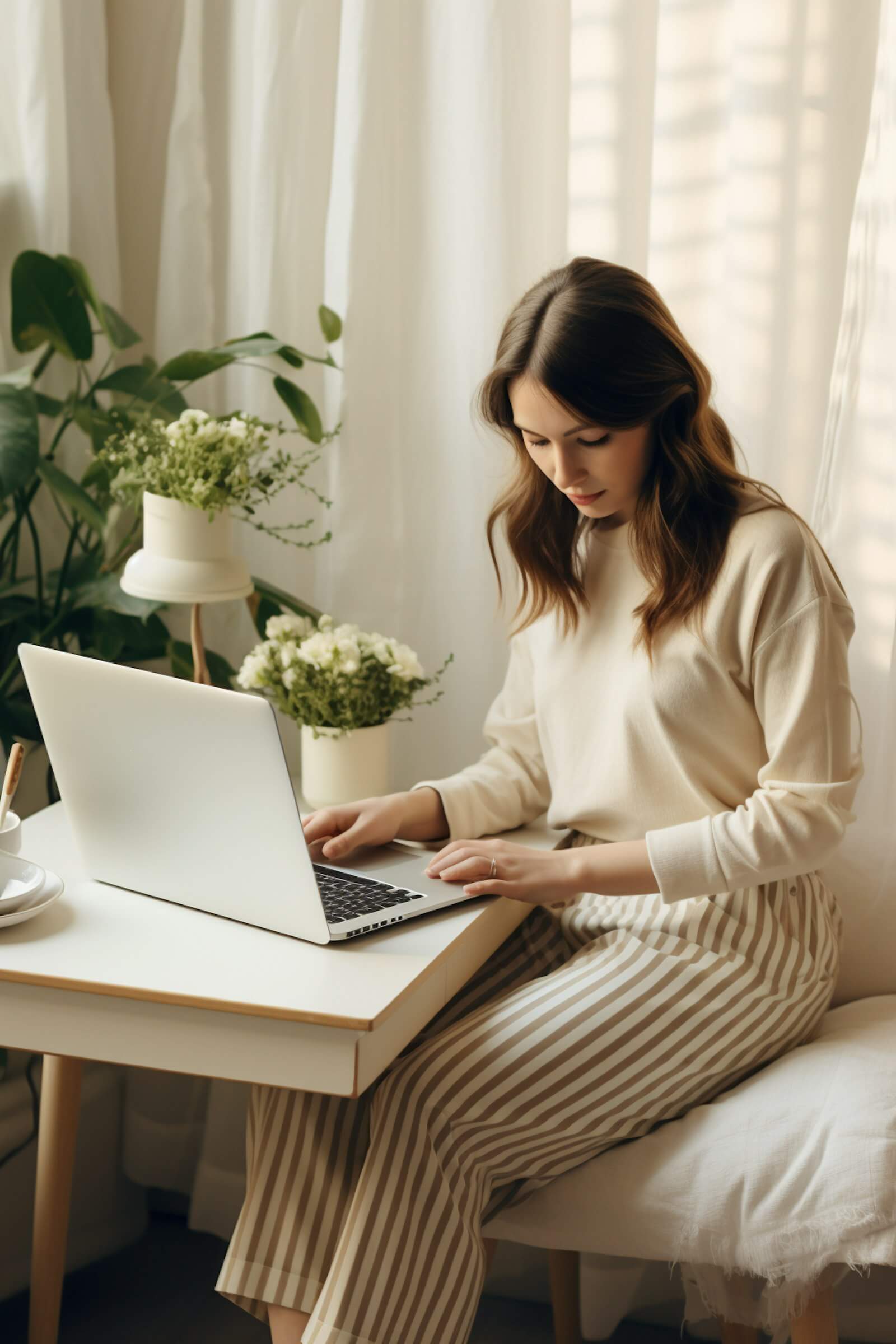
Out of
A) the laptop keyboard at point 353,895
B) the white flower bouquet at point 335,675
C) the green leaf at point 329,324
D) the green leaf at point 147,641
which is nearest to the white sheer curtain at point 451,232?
the green leaf at point 329,324

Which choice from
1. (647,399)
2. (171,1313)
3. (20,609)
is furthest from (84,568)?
(171,1313)

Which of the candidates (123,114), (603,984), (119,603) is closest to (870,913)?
(603,984)

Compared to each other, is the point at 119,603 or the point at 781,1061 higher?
the point at 119,603

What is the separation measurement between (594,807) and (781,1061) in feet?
1.00

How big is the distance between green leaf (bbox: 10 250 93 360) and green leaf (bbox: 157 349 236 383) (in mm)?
103

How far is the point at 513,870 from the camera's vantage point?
3.93 feet

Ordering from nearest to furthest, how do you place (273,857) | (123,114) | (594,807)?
(273,857) → (594,807) → (123,114)

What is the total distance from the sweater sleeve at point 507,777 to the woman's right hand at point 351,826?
0.07 m

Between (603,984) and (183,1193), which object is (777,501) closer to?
(603,984)

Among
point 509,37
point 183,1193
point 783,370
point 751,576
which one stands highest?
point 509,37

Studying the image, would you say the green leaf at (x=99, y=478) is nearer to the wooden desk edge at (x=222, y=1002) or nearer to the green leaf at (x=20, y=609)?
the green leaf at (x=20, y=609)

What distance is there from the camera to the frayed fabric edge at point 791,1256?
1059mm

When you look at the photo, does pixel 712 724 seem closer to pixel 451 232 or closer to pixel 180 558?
pixel 180 558

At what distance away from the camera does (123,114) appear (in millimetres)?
1828
